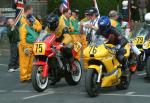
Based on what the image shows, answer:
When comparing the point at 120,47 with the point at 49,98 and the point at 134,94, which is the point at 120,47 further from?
the point at 49,98

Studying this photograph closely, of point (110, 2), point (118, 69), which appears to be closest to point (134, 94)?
point (118, 69)

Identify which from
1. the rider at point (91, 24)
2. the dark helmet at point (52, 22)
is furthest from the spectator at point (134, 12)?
the dark helmet at point (52, 22)

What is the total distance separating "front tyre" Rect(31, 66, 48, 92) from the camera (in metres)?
12.0

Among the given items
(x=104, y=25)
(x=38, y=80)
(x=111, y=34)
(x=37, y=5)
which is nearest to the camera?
(x=104, y=25)

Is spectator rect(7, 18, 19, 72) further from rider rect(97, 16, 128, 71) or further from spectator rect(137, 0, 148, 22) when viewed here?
spectator rect(137, 0, 148, 22)

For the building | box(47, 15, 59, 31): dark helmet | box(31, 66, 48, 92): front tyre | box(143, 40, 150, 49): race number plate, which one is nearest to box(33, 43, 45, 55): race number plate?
box(31, 66, 48, 92): front tyre

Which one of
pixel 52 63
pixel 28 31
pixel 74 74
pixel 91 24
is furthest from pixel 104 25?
pixel 91 24

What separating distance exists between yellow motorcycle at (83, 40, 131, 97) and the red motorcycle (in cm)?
112

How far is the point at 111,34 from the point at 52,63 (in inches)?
62.3

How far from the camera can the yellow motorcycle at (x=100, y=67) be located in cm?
1125

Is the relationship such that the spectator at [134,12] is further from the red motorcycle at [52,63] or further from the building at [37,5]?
the red motorcycle at [52,63]

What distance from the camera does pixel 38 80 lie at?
12070 mm

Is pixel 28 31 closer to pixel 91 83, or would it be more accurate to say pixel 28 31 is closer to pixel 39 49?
pixel 39 49

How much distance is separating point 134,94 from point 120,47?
1028 mm
